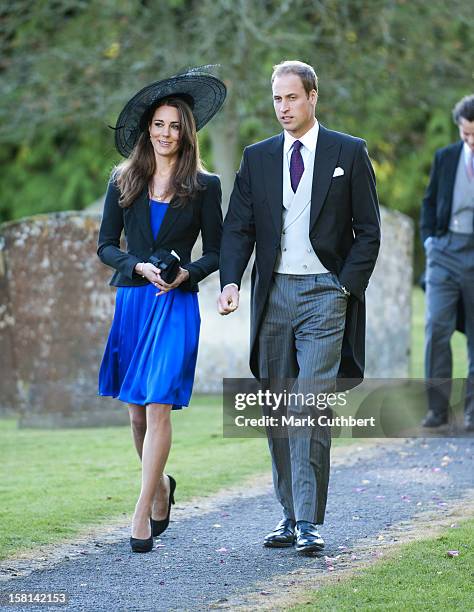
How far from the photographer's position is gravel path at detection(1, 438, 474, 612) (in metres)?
5.22

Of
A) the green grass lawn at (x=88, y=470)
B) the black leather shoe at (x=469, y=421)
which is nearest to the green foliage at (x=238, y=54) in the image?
the green grass lawn at (x=88, y=470)

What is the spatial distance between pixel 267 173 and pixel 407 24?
469 inches

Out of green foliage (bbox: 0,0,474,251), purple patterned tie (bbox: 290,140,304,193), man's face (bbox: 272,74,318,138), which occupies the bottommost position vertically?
purple patterned tie (bbox: 290,140,304,193)

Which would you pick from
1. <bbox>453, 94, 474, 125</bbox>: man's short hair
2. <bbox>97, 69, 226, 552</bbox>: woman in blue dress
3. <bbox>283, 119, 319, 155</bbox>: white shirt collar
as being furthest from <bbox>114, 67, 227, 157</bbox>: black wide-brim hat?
<bbox>453, 94, 474, 125</bbox>: man's short hair

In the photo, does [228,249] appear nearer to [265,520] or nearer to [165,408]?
[165,408]

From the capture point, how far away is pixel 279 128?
1723cm

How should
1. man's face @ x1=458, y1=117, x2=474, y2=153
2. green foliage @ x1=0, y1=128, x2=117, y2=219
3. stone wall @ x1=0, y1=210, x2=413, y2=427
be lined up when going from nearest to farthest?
man's face @ x1=458, y1=117, x2=474, y2=153, stone wall @ x1=0, y1=210, x2=413, y2=427, green foliage @ x1=0, y1=128, x2=117, y2=219

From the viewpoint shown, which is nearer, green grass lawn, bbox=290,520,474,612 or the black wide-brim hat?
green grass lawn, bbox=290,520,474,612

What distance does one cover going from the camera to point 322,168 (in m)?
5.94

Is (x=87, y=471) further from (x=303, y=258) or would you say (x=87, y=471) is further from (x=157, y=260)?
(x=303, y=258)

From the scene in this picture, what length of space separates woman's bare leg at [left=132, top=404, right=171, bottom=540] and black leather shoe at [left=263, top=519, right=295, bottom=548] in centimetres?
53

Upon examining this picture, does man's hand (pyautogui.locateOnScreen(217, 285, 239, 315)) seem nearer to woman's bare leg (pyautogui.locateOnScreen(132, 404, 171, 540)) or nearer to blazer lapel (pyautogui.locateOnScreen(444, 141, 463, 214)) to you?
woman's bare leg (pyautogui.locateOnScreen(132, 404, 171, 540))

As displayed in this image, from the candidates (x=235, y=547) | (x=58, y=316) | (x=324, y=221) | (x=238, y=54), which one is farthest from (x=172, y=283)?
(x=238, y=54)

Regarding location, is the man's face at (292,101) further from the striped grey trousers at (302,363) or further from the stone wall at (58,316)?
the stone wall at (58,316)
